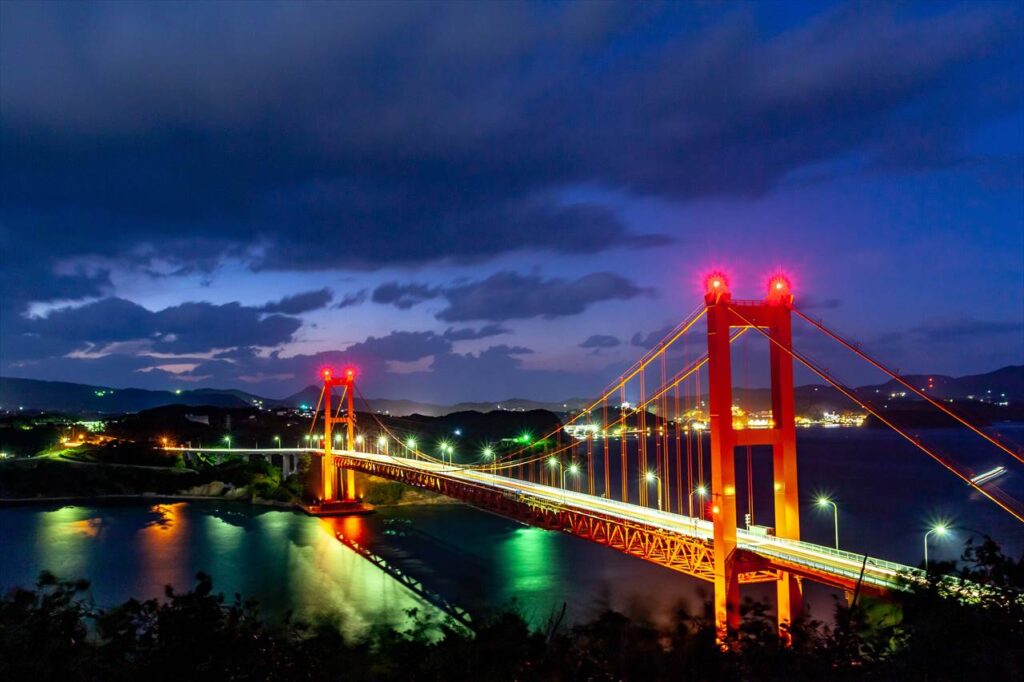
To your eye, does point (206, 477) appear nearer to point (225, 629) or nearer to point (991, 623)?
point (225, 629)

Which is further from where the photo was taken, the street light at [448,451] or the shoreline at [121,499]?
the street light at [448,451]

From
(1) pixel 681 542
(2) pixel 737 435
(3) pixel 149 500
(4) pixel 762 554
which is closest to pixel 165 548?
(3) pixel 149 500

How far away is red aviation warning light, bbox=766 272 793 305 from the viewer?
14445mm

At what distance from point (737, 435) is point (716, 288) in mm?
2624

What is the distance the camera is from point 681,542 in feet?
45.6

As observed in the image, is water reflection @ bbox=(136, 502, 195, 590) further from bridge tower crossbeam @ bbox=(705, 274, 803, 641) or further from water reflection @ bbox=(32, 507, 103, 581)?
bridge tower crossbeam @ bbox=(705, 274, 803, 641)

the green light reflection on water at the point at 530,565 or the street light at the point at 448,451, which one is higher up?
the street light at the point at 448,451

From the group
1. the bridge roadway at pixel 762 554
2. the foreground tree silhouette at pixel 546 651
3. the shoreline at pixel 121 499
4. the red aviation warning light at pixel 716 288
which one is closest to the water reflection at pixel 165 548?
the shoreline at pixel 121 499

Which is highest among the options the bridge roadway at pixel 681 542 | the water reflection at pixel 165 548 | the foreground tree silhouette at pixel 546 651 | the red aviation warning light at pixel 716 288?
the red aviation warning light at pixel 716 288

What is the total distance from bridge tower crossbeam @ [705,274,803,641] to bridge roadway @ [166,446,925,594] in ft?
1.19

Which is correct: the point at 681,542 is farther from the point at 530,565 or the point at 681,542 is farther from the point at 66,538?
the point at 66,538

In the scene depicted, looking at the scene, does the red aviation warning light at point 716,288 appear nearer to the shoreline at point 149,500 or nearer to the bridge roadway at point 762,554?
the bridge roadway at point 762,554

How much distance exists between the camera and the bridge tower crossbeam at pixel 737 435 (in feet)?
42.0

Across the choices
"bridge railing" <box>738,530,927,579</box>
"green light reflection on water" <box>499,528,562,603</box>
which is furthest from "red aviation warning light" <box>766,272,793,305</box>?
"green light reflection on water" <box>499,528,562,603</box>
